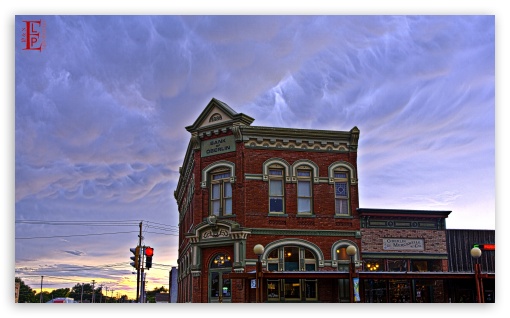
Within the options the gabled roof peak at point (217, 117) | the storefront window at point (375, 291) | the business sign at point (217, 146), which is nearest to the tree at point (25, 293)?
the business sign at point (217, 146)

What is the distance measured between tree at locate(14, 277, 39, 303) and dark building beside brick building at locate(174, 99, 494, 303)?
265 inches

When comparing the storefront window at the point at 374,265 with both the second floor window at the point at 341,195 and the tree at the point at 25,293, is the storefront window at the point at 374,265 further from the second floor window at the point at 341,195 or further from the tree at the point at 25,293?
the tree at the point at 25,293

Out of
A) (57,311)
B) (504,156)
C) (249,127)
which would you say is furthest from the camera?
(249,127)

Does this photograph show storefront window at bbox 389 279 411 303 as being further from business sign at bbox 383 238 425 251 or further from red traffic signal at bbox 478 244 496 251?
red traffic signal at bbox 478 244 496 251

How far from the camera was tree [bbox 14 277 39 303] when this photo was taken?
19.4m

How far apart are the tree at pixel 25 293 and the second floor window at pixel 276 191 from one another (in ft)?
31.4

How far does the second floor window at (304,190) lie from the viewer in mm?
25141

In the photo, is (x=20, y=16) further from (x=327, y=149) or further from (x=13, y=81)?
(x=327, y=149)

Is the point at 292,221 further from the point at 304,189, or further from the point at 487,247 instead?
the point at 487,247

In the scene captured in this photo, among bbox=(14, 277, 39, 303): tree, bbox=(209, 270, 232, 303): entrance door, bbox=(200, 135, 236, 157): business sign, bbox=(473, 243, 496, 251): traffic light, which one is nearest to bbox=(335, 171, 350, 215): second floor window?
bbox=(200, 135, 236, 157): business sign

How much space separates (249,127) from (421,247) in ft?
29.2

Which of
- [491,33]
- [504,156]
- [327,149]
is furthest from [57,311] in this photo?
[491,33]

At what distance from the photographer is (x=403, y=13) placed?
62.7ft

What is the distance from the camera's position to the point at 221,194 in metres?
25.2
